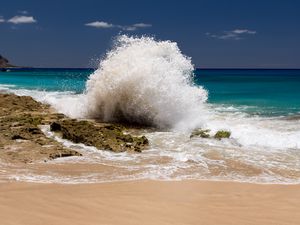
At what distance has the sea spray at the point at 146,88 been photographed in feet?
41.8

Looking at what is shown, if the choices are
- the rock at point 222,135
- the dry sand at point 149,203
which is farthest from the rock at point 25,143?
the rock at point 222,135

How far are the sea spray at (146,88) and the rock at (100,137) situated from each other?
2.83m

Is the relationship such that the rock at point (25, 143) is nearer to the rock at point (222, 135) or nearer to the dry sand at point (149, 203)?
the dry sand at point (149, 203)

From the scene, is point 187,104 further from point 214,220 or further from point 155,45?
point 214,220

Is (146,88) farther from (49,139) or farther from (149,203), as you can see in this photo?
(149,203)

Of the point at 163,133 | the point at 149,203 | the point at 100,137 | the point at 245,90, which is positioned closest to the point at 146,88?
the point at 163,133

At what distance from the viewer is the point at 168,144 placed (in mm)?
9305

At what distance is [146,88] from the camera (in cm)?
1320

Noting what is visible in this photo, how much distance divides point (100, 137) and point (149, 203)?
4.38 meters

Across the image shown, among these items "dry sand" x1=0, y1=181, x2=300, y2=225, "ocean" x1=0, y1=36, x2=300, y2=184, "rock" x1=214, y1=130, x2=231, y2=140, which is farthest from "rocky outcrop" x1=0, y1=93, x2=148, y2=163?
"dry sand" x1=0, y1=181, x2=300, y2=225

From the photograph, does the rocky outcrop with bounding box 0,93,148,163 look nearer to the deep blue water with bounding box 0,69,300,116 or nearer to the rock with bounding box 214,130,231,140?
the rock with bounding box 214,130,231,140

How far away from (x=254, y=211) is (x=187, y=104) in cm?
863

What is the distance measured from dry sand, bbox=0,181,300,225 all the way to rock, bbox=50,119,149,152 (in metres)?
2.66

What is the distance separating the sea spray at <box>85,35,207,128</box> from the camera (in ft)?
41.8
